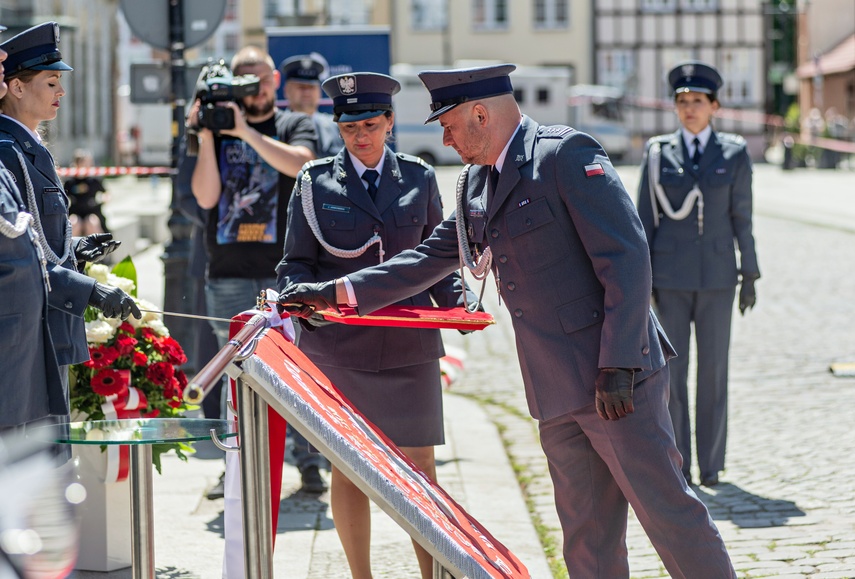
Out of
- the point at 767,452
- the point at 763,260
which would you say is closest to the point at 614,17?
the point at 763,260

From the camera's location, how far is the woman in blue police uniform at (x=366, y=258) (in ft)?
15.5

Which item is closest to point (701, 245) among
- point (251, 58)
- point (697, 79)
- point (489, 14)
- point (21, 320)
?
point (697, 79)

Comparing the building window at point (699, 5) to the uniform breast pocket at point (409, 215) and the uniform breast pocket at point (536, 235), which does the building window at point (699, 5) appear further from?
the uniform breast pocket at point (536, 235)

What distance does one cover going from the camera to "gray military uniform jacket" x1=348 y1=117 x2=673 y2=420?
363 cm

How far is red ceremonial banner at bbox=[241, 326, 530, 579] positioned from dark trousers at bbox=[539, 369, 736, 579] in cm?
51

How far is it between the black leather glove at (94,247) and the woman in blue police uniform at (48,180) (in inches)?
2.4

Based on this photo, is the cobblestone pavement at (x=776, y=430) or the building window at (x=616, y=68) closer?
the cobblestone pavement at (x=776, y=430)

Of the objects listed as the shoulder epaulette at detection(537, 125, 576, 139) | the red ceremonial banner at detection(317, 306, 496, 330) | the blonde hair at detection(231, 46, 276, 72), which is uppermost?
the blonde hair at detection(231, 46, 276, 72)

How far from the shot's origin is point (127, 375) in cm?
→ 503

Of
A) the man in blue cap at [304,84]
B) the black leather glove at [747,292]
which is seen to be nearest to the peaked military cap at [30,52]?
the man in blue cap at [304,84]

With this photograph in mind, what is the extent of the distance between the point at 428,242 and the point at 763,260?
12912mm

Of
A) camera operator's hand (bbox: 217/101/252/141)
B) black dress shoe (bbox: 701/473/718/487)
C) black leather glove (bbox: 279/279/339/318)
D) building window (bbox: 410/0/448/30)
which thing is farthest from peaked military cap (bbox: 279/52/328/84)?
building window (bbox: 410/0/448/30)

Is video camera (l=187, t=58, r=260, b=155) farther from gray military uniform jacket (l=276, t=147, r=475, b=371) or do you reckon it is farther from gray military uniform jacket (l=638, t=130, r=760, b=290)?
gray military uniform jacket (l=638, t=130, r=760, b=290)

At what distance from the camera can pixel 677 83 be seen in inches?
255
